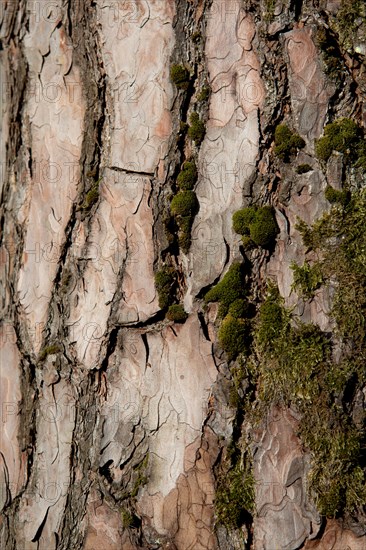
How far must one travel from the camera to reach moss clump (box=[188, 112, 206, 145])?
2191mm

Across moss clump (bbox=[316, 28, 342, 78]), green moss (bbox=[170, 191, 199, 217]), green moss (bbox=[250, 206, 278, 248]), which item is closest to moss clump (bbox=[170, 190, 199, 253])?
green moss (bbox=[170, 191, 199, 217])

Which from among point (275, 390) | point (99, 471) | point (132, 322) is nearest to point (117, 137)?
point (132, 322)

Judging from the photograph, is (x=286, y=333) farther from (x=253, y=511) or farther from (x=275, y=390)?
(x=253, y=511)

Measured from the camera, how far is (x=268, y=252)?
2170mm

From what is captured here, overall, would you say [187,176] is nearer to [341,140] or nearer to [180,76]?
[180,76]

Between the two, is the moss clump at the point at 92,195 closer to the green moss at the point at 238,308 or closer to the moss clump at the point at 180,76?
the moss clump at the point at 180,76

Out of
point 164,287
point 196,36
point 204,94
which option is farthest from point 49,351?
point 196,36

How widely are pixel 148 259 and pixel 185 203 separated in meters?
0.23

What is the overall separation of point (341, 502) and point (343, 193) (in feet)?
3.24

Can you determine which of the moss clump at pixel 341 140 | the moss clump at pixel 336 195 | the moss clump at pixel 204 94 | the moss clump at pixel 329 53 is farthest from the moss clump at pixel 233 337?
the moss clump at pixel 329 53

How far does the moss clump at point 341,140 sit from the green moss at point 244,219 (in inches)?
11.0

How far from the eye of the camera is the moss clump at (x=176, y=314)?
2.19 meters

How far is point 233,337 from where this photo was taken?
7.02 ft

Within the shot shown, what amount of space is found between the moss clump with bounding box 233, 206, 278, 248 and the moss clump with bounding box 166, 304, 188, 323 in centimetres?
32
